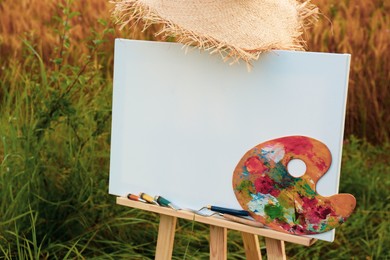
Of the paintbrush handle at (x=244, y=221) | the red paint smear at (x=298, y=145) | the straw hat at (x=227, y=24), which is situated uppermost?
the straw hat at (x=227, y=24)

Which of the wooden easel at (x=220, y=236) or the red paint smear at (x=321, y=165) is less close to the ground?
the red paint smear at (x=321, y=165)

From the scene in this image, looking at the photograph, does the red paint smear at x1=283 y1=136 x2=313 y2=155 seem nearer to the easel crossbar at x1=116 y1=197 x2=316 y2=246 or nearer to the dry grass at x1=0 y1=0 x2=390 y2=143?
the easel crossbar at x1=116 y1=197 x2=316 y2=246

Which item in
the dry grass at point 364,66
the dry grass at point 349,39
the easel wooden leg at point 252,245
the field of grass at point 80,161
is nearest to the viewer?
the easel wooden leg at point 252,245

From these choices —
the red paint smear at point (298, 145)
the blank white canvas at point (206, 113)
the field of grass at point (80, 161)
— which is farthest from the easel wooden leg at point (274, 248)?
the field of grass at point (80, 161)

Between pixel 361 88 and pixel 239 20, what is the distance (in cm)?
163

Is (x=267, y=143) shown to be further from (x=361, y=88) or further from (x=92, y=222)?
(x=361, y=88)

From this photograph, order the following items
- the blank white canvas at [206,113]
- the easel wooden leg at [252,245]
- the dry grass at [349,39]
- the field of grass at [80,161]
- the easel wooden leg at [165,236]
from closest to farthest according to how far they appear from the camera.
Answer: the blank white canvas at [206,113]
the easel wooden leg at [165,236]
the easel wooden leg at [252,245]
the field of grass at [80,161]
the dry grass at [349,39]

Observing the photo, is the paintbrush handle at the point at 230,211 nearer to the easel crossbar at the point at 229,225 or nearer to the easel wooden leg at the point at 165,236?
the easel crossbar at the point at 229,225

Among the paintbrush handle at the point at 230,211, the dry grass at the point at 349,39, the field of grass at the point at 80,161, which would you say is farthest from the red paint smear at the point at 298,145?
the dry grass at the point at 349,39

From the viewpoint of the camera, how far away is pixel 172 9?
1445mm

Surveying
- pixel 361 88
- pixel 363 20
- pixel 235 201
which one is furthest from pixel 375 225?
pixel 235 201

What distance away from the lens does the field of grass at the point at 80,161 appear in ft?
6.76

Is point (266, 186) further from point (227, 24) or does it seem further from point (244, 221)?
point (227, 24)

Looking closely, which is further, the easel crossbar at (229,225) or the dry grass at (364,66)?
the dry grass at (364,66)
